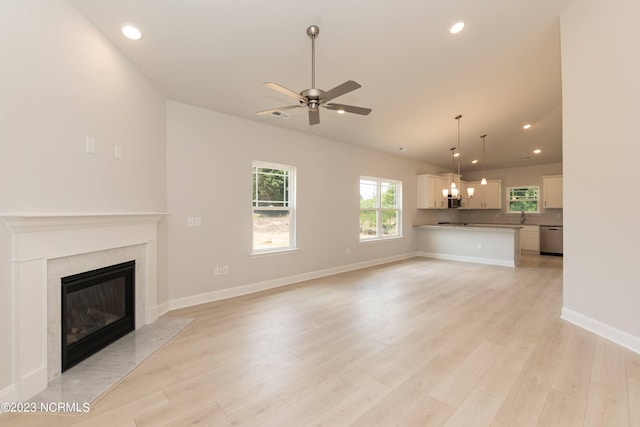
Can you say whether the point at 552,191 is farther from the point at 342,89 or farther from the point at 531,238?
the point at 342,89

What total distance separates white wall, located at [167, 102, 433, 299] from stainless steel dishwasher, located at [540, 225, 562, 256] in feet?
20.4

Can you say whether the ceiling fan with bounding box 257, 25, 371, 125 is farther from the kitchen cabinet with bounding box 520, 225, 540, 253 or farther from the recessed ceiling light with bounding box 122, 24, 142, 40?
the kitchen cabinet with bounding box 520, 225, 540, 253

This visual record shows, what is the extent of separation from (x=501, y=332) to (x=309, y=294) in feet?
8.14

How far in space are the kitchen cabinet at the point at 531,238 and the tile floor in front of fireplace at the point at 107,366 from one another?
30.7 ft

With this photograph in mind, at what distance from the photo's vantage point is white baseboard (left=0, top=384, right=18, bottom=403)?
1.67 metres

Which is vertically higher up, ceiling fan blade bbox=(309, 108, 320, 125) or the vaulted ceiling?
the vaulted ceiling

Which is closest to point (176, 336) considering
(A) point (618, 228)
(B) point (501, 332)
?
(B) point (501, 332)

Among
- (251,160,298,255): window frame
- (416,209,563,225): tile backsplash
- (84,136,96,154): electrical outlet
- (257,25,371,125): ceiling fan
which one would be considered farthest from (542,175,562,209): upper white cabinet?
(84,136,96,154): electrical outlet

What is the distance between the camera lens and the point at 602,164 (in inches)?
104

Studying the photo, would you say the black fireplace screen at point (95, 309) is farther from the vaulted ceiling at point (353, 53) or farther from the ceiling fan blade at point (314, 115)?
the ceiling fan blade at point (314, 115)

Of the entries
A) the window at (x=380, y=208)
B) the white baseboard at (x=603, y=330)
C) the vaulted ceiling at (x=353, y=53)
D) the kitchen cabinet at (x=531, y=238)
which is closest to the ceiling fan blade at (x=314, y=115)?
the vaulted ceiling at (x=353, y=53)

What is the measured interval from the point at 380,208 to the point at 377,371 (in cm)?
500

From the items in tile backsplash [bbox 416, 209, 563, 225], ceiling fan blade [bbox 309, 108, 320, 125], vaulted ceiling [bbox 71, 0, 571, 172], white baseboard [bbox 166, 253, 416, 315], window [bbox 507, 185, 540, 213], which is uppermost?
vaulted ceiling [bbox 71, 0, 571, 172]

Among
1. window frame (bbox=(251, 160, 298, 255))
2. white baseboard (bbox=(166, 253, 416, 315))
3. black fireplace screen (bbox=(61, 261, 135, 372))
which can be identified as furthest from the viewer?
window frame (bbox=(251, 160, 298, 255))
